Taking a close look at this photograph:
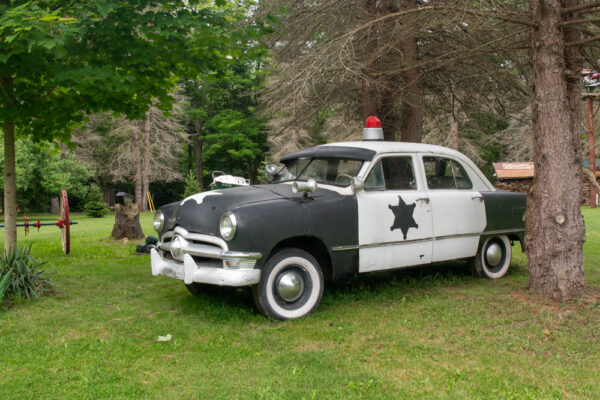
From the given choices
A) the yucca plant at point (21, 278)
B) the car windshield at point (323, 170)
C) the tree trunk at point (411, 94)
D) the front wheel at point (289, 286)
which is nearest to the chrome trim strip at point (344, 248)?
the front wheel at point (289, 286)

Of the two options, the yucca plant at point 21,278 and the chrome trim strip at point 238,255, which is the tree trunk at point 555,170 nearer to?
the chrome trim strip at point 238,255

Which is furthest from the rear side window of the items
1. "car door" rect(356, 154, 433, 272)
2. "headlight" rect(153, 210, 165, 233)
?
"headlight" rect(153, 210, 165, 233)

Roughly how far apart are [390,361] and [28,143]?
27.5m

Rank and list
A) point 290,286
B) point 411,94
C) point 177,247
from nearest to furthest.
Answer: point 290,286, point 177,247, point 411,94

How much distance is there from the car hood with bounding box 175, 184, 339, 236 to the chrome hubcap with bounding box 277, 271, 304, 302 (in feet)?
2.49

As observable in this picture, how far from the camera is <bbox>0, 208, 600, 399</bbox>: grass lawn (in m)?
3.72

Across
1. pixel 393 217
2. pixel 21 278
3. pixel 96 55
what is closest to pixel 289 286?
pixel 393 217

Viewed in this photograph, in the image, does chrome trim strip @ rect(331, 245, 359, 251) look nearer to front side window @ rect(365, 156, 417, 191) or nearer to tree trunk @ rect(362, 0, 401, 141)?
front side window @ rect(365, 156, 417, 191)

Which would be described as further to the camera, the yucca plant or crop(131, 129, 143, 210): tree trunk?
crop(131, 129, 143, 210): tree trunk

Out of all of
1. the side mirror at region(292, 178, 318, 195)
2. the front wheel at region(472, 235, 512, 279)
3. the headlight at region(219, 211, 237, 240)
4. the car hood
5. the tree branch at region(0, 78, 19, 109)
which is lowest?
the front wheel at region(472, 235, 512, 279)

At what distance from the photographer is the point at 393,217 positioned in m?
6.04

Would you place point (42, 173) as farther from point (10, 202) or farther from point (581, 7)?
point (581, 7)

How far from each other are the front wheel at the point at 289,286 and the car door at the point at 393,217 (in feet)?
2.02

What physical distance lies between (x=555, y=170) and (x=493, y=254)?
1.93 m
